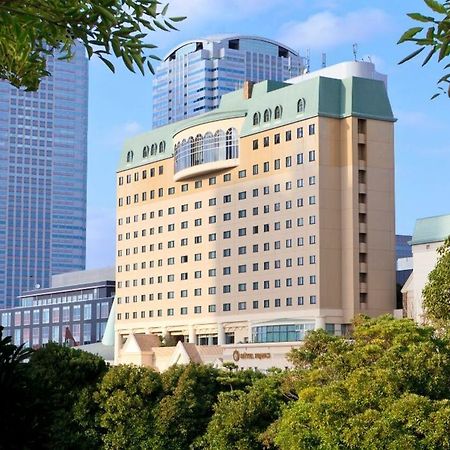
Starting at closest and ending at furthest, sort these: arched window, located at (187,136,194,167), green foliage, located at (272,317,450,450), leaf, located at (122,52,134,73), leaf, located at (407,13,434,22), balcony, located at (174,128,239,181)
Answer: leaf, located at (407,13,434,22), leaf, located at (122,52,134,73), green foliage, located at (272,317,450,450), balcony, located at (174,128,239,181), arched window, located at (187,136,194,167)

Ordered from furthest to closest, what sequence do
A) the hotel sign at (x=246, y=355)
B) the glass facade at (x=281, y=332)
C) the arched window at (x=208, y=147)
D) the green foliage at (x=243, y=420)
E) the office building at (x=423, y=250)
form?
the arched window at (x=208, y=147) < the glass facade at (x=281, y=332) < the hotel sign at (x=246, y=355) < the office building at (x=423, y=250) < the green foliage at (x=243, y=420)

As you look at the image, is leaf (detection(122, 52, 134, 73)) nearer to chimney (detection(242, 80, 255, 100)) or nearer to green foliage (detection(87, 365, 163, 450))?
green foliage (detection(87, 365, 163, 450))

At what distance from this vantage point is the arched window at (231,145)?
457 feet

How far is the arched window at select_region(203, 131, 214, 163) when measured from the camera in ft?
465

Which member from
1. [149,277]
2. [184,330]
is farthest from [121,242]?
[184,330]

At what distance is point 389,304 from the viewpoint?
128875 mm

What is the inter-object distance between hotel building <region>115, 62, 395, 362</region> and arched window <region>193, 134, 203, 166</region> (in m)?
0.13

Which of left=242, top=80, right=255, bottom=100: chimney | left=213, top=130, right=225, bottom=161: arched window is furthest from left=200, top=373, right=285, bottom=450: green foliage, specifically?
left=242, top=80, right=255, bottom=100: chimney

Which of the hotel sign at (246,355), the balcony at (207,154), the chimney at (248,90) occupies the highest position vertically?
the chimney at (248,90)

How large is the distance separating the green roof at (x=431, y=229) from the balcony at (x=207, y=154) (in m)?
31.0

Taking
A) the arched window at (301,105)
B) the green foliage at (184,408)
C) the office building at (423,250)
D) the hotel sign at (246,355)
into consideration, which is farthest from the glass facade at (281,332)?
the green foliage at (184,408)

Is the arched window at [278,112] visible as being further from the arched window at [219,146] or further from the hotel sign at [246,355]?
the hotel sign at [246,355]

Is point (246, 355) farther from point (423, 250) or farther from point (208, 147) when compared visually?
point (208, 147)

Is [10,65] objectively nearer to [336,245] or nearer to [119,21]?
[119,21]
